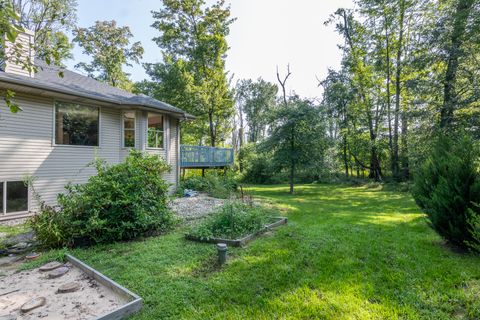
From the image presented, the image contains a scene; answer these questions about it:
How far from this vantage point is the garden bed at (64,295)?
2646mm

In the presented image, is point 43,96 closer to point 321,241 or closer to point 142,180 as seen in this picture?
point 142,180

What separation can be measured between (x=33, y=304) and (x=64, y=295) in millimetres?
311

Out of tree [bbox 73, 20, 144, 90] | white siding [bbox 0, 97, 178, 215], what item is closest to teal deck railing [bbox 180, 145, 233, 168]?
white siding [bbox 0, 97, 178, 215]

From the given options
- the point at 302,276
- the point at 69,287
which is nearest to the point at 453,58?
the point at 302,276

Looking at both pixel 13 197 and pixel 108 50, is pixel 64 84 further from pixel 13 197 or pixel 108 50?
pixel 108 50

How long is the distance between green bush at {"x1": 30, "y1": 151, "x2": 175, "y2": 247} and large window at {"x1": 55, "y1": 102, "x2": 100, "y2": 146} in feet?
13.1

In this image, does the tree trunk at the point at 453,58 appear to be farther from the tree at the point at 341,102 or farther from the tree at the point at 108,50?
the tree at the point at 108,50

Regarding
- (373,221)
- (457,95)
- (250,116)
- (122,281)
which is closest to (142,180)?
(122,281)

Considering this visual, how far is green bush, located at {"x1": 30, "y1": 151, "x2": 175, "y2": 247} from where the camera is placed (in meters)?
4.66

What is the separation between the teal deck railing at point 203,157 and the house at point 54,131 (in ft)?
7.29

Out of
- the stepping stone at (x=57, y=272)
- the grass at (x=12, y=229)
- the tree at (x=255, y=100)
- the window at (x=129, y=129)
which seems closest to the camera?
the stepping stone at (x=57, y=272)

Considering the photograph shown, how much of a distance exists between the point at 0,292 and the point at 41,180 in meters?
5.60

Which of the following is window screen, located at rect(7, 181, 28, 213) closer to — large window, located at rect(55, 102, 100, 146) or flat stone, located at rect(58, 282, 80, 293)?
large window, located at rect(55, 102, 100, 146)

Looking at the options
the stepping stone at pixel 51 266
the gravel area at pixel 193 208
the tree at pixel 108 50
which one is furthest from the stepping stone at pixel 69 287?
the tree at pixel 108 50
